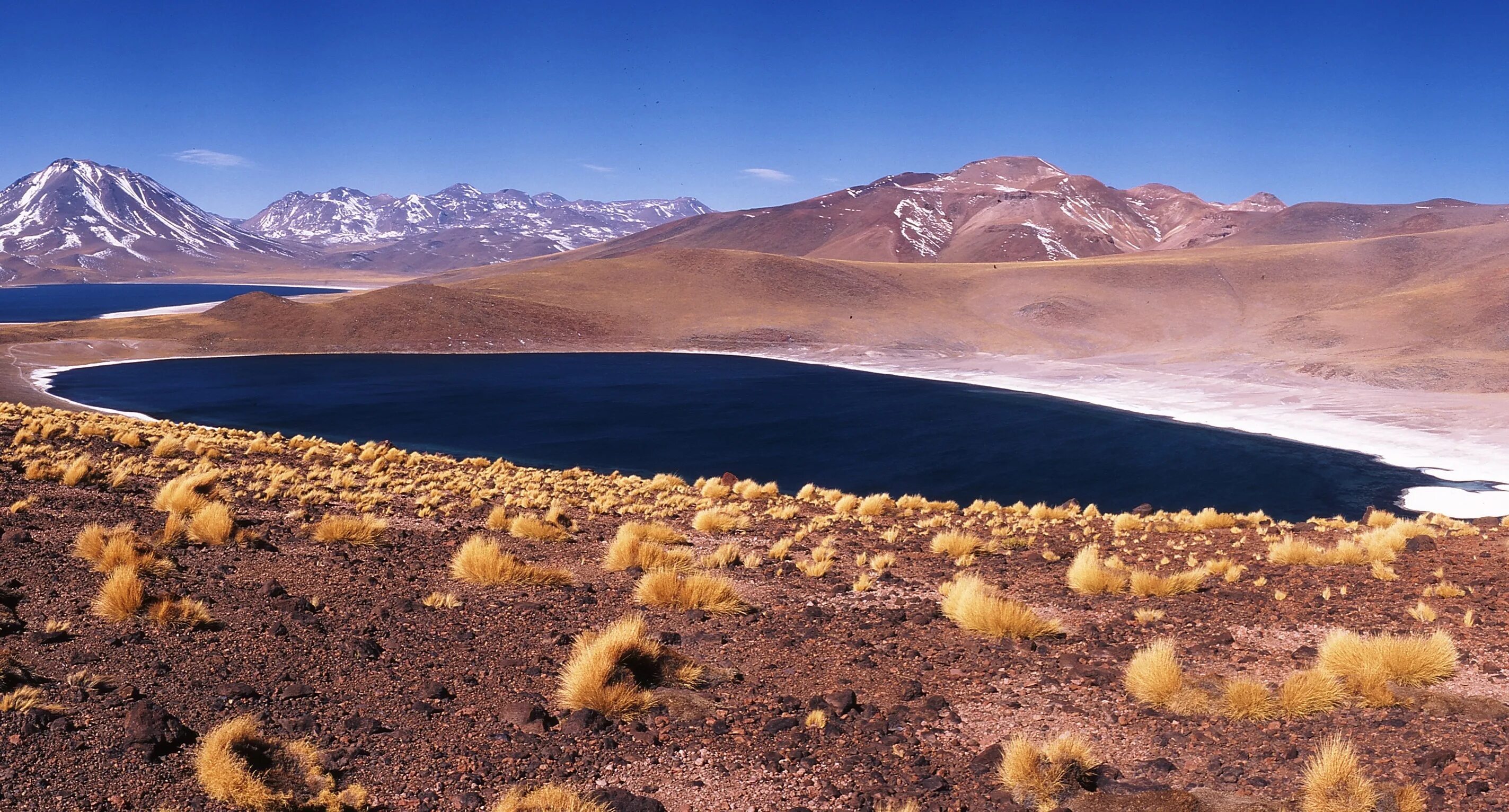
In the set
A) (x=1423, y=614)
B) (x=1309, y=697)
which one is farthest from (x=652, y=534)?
(x=1423, y=614)

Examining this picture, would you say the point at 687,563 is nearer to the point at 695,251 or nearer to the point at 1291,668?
the point at 1291,668

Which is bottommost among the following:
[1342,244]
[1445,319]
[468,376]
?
[468,376]

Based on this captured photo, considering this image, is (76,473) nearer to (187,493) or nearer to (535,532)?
(187,493)

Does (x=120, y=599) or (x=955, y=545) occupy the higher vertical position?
(x=120, y=599)

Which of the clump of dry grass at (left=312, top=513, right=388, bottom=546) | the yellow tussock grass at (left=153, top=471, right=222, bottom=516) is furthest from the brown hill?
the yellow tussock grass at (left=153, top=471, right=222, bottom=516)

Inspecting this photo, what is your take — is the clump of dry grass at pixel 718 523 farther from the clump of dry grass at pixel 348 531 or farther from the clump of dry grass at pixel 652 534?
the clump of dry grass at pixel 348 531

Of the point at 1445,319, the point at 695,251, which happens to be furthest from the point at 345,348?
the point at 1445,319

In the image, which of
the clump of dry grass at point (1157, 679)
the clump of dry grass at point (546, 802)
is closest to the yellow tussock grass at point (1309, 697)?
the clump of dry grass at point (1157, 679)
